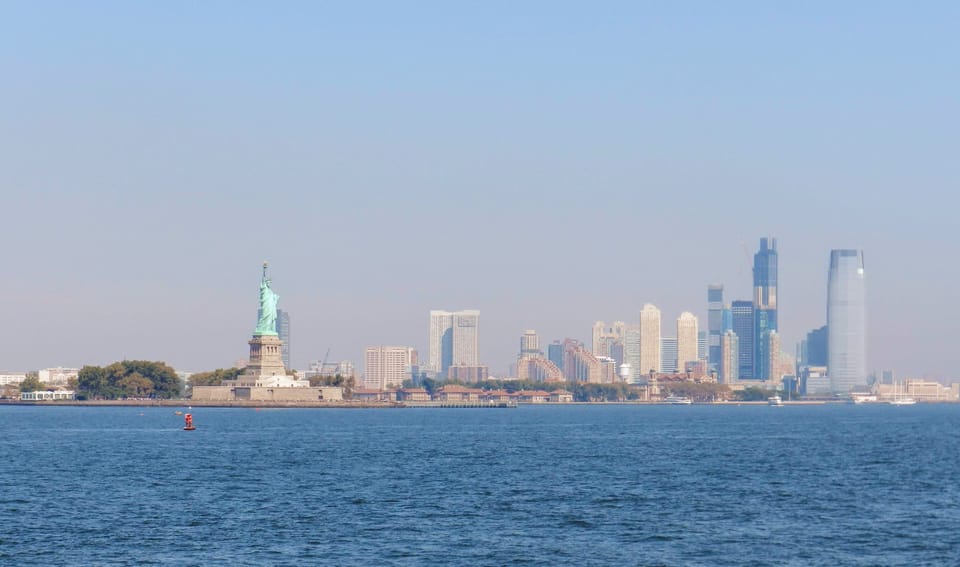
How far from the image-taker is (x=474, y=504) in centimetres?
6128

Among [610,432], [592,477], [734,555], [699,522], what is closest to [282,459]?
[592,477]

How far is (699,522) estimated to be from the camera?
54.9 metres

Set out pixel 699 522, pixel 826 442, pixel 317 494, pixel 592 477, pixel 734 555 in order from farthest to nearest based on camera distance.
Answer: pixel 826 442, pixel 592 477, pixel 317 494, pixel 699 522, pixel 734 555

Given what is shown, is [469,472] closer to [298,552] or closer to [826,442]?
[298,552]

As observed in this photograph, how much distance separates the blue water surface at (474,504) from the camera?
47.2m

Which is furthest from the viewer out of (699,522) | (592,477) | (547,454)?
(547,454)

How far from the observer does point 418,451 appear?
333ft

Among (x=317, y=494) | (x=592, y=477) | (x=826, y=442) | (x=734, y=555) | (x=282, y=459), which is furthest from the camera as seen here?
(x=826, y=442)

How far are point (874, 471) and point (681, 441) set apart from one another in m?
40.6

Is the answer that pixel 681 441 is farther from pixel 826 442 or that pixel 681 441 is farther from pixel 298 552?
pixel 298 552

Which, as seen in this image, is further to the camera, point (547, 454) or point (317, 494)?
point (547, 454)

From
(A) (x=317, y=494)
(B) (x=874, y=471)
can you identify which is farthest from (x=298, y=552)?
(B) (x=874, y=471)

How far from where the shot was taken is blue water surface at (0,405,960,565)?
47219mm

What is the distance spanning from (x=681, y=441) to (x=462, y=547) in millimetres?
74208
